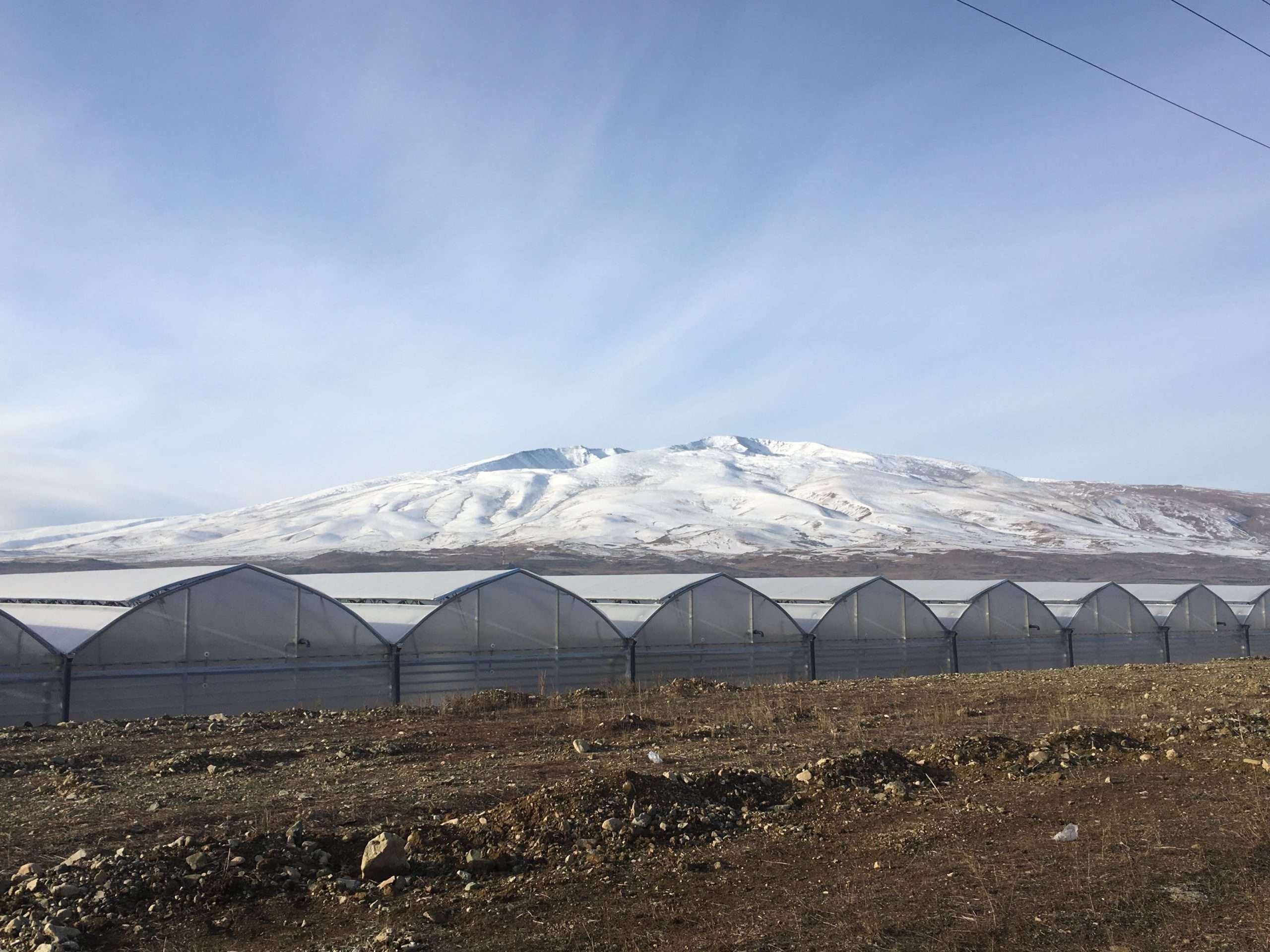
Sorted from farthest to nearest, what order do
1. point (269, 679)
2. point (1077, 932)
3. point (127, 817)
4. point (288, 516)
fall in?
point (288, 516) < point (269, 679) < point (127, 817) < point (1077, 932)

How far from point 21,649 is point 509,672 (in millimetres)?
10196

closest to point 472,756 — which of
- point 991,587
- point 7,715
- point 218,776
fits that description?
point 218,776

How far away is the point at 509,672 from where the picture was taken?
78.6 feet

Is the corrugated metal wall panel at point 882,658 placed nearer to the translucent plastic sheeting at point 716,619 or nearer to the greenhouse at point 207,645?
the translucent plastic sheeting at point 716,619

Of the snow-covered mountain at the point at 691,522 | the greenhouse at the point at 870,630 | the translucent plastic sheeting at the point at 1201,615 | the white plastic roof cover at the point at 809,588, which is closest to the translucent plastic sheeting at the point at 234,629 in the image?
the white plastic roof cover at the point at 809,588

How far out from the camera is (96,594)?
21422 mm

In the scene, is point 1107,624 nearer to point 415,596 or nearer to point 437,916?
point 415,596

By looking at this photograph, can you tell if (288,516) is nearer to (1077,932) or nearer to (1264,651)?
(1264,651)

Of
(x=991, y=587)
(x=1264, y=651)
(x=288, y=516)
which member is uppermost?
(x=288, y=516)

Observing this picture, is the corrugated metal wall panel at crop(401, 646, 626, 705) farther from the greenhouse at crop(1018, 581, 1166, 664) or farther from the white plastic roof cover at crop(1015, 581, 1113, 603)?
the greenhouse at crop(1018, 581, 1166, 664)

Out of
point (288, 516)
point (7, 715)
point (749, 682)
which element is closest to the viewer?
point (7, 715)

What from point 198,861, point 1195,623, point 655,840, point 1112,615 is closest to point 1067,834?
point 655,840

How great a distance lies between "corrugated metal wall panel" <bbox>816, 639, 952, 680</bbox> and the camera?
29219mm

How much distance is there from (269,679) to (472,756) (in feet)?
30.4
